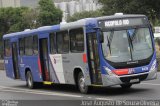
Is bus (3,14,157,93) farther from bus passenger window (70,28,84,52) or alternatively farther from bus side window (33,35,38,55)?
bus side window (33,35,38,55)

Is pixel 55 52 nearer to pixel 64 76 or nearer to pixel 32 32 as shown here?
pixel 64 76

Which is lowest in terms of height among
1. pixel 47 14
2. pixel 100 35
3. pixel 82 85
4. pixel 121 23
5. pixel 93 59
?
pixel 82 85

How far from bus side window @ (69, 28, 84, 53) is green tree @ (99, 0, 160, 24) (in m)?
21.8

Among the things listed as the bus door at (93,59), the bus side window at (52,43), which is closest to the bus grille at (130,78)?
the bus door at (93,59)

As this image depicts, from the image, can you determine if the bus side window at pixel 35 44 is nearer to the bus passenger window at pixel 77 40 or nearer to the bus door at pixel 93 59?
the bus passenger window at pixel 77 40

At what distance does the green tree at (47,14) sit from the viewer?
77.9 meters

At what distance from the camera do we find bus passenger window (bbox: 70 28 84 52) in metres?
18.3

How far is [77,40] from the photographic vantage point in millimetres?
18625

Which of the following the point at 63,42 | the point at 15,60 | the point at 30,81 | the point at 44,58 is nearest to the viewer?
the point at 63,42

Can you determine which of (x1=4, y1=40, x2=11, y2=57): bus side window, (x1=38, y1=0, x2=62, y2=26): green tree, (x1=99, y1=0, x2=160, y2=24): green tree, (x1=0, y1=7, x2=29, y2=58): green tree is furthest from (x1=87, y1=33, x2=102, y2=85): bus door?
(x1=0, y1=7, x2=29, y2=58): green tree

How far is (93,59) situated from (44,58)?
16.4 feet

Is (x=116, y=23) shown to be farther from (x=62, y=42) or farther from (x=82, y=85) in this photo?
(x=62, y=42)

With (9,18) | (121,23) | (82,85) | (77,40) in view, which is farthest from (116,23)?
(9,18)

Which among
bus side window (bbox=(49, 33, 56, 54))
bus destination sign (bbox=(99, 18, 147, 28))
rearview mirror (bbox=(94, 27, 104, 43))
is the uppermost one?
bus destination sign (bbox=(99, 18, 147, 28))
